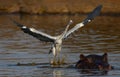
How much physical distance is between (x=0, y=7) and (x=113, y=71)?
1114 inches

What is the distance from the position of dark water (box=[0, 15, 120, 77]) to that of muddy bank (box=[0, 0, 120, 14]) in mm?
9380

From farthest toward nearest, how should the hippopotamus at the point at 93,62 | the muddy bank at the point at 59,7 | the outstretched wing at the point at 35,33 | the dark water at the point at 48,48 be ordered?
1. the muddy bank at the point at 59,7
2. the outstretched wing at the point at 35,33
3. the hippopotamus at the point at 93,62
4. the dark water at the point at 48,48

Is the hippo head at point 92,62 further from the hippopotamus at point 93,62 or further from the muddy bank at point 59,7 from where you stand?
the muddy bank at point 59,7

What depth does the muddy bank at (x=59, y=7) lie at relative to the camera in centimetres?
4331

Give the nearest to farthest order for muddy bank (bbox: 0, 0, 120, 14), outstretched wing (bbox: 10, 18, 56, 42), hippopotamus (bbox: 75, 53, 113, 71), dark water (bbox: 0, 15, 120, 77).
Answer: dark water (bbox: 0, 15, 120, 77)
hippopotamus (bbox: 75, 53, 113, 71)
outstretched wing (bbox: 10, 18, 56, 42)
muddy bank (bbox: 0, 0, 120, 14)

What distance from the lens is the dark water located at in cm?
1667

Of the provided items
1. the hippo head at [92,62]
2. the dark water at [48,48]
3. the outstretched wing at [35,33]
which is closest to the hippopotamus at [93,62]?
the hippo head at [92,62]

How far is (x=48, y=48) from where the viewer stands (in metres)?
22.2

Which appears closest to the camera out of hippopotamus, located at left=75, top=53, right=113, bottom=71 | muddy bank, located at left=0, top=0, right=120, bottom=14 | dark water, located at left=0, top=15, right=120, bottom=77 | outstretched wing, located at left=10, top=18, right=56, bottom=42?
dark water, located at left=0, top=15, right=120, bottom=77

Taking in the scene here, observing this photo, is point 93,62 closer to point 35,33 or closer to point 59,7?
point 35,33

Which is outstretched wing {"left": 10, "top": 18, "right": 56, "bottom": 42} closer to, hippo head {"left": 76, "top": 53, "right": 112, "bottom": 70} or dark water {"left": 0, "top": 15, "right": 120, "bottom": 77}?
dark water {"left": 0, "top": 15, "right": 120, "bottom": 77}

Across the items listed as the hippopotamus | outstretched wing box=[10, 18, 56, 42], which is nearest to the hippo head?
the hippopotamus

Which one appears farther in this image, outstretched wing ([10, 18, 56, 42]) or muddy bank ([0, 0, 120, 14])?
muddy bank ([0, 0, 120, 14])

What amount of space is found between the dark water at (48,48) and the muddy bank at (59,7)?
9380 mm
